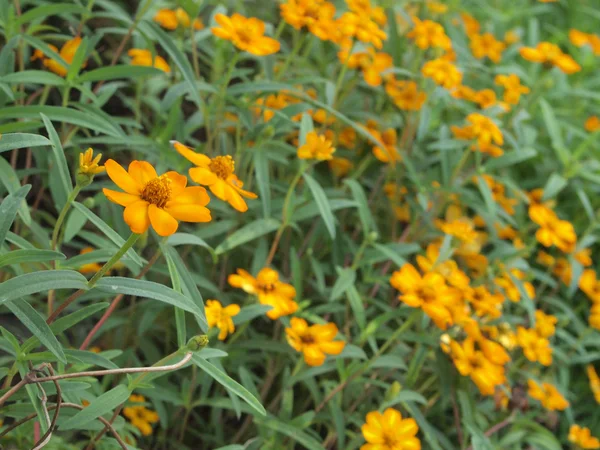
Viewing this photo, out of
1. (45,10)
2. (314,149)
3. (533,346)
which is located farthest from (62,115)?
(533,346)

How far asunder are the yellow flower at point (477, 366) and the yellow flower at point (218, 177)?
604mm

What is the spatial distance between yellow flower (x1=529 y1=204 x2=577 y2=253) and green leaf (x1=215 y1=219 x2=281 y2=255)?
0.74 metres

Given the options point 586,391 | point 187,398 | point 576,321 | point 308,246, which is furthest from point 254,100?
point 586,391

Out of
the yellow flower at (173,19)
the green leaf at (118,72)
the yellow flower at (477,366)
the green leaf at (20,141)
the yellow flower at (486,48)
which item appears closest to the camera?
the green leaf at (20,141)

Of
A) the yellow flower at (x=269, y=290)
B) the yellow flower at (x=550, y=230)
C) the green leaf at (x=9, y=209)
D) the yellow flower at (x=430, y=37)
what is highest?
the green leaf at (x=9, y=209)

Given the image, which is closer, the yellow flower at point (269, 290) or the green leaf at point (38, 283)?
the green leaf at point (38, 283)

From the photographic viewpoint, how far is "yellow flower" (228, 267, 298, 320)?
124 cm

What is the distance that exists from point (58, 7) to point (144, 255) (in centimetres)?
52

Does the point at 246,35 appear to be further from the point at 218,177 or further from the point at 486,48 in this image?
the point at 486,48

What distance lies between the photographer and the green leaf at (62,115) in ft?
3.68

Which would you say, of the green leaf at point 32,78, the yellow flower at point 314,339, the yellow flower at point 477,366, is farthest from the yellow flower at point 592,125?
the green leaf at point 32,78

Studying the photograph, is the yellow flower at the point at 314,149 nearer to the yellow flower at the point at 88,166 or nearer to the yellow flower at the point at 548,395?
the yellow flower at the point at 88,166

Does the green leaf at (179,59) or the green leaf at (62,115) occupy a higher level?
the green leaf at (179,59)

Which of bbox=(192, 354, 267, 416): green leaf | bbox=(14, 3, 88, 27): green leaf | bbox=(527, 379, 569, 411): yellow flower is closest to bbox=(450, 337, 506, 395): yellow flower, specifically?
bbox=(527, 379, 569, 411): yellow flower
